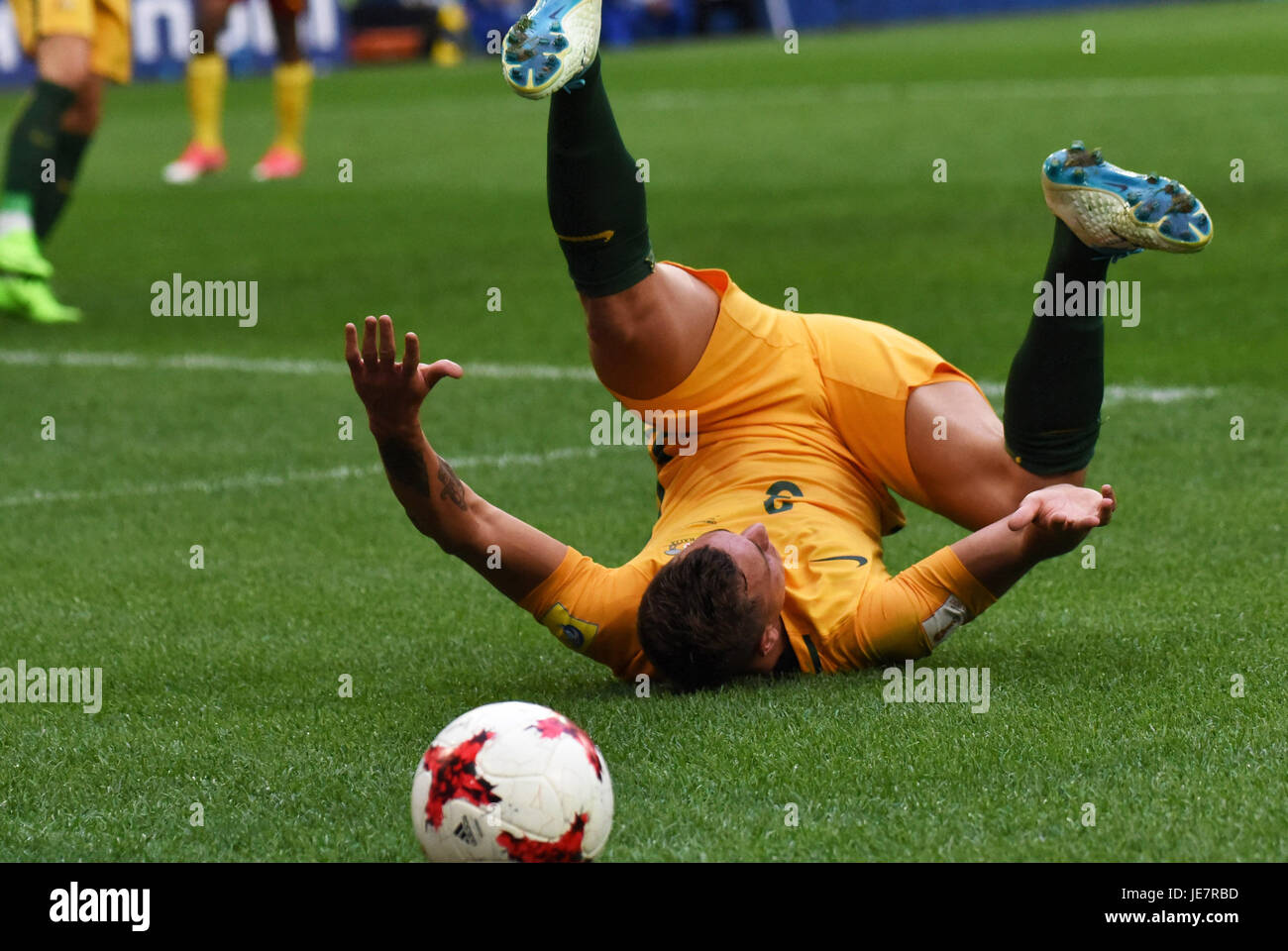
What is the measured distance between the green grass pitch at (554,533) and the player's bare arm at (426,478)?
1.02 feet

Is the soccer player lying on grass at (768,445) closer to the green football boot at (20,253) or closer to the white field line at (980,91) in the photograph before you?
the green football boot at (20,253)

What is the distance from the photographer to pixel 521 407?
811cm

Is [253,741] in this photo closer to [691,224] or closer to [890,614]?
[890,614]

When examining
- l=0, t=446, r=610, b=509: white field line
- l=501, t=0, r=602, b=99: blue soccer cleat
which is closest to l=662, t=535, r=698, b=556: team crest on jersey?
l=501, t=0, r=602, b=99: blue soccer cleat

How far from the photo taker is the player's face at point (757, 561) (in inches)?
168

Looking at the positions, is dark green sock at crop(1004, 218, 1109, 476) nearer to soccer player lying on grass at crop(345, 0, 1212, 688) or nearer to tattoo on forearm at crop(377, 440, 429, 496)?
soccer player lying on grass at crop(345, 0, 1212, 688)

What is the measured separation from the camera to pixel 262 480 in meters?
6.98

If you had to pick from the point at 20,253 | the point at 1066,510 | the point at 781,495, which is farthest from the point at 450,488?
the point at 20,253

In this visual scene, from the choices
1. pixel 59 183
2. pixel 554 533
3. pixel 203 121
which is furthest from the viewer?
pixel 203 121

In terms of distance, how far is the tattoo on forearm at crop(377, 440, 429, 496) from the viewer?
4320 millimetres

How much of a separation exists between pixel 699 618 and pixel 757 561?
0.17m

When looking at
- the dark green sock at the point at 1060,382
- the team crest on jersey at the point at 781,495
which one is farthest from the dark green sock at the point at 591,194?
the dark green sock at the point at 1060,382

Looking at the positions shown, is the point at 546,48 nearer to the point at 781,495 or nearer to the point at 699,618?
the point at 781,495

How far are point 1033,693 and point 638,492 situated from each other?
256cm
